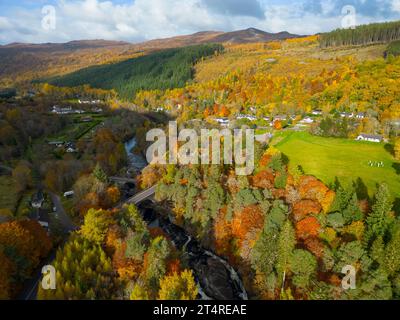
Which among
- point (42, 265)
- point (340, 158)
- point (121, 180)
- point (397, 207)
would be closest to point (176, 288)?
point (42, 265)

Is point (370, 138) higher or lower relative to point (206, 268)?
higher

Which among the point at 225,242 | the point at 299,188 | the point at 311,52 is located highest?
the point at 311,52

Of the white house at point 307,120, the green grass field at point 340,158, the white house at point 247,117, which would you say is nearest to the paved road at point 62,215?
the green grass field at point 340,158

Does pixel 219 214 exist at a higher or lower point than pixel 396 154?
lower

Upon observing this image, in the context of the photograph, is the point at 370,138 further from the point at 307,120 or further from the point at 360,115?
the point at 307,120

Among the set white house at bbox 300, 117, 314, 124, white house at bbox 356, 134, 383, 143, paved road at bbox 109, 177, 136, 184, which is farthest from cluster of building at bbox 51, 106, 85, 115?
white house at bbox 356, 134, 383, 143

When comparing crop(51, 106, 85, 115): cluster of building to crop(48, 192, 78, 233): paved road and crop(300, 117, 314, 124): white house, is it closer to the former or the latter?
crop(48, 192, 78, 233): paved road

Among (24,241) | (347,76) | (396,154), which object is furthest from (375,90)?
(24,241)
